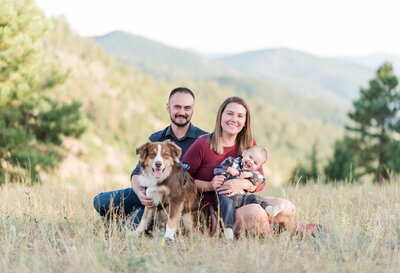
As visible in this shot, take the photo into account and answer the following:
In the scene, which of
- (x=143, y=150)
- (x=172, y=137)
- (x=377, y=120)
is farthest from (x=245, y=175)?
(x=377, y=120)

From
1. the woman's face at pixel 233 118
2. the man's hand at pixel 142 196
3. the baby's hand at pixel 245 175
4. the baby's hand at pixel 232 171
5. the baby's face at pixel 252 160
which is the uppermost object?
the woman's face at pixel 233 118

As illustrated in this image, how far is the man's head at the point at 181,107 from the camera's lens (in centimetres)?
560

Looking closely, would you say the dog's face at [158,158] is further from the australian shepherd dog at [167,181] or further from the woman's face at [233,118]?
the woman's face at [233,118]

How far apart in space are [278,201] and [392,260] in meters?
1.40

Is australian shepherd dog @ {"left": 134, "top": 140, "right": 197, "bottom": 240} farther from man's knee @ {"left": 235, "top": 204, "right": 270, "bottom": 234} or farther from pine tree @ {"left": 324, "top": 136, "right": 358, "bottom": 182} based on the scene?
pine tree @ {"left": 324, "top": 136, "right": 358, "bottom": 182}

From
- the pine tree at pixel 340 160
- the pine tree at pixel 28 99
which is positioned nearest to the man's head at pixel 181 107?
the pine tree at pixel 28 99

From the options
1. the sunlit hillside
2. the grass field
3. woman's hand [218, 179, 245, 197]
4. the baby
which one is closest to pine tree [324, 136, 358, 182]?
the sunlit hillside

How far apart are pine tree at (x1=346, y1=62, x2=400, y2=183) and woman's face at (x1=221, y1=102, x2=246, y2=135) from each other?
70.6 ft

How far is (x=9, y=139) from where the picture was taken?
13.3 meters

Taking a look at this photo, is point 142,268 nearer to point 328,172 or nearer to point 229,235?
point 229,235

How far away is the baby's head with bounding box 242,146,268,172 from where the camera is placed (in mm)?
4609

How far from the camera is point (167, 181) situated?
4379mm

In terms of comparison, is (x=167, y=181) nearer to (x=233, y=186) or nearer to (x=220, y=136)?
(x=233, y=186)

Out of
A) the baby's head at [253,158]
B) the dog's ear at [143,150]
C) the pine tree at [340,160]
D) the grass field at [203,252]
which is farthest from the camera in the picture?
the pine tree at [340,160]
